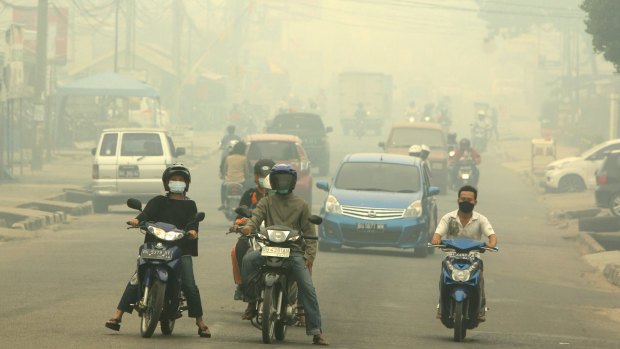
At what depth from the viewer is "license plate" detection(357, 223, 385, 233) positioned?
23688mm

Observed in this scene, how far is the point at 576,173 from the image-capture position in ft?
140

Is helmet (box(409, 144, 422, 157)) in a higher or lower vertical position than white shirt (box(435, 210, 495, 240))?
higher

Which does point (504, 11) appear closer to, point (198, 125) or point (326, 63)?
point (198, 125)

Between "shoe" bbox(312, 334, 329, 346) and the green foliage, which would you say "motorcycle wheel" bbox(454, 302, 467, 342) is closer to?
"shoe" bbox(312, 334, 329, 346)

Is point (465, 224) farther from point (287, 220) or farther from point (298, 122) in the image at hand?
point (298, 122)

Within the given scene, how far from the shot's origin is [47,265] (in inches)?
818

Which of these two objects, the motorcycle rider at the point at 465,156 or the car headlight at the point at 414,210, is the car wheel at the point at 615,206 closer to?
the motorcycle rider at the point at 465,156

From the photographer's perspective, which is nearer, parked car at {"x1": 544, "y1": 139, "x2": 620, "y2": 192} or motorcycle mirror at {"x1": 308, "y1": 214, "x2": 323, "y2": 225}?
motorcycle mirror at {"x1": 308, "y1": 214, "x2": 323, "y2": 225}

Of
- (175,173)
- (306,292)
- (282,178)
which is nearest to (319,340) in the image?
(306,292)

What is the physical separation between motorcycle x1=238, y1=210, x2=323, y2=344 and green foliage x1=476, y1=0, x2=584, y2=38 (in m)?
86.4

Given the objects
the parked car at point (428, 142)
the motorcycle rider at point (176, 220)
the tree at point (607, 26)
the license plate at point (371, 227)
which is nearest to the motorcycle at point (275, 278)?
the motorcycle rider at point (176, 220)

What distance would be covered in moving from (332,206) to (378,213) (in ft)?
2.57

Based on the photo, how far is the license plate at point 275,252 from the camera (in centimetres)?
1256

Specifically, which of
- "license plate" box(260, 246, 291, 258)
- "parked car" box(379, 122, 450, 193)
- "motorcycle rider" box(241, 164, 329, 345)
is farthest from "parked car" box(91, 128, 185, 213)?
"license plate" box(260, 246, 291, 258)
